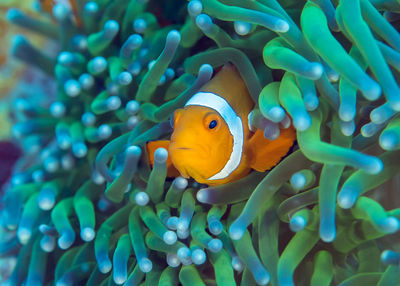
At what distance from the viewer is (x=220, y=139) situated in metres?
0.97

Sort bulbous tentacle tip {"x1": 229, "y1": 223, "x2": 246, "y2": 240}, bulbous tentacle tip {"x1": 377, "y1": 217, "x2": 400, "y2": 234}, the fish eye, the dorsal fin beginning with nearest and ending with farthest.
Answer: bulbous tentacle tip {"x1": 377, "y1": 217, "x2": 400, "y2": 234}
bulbous tentacle tip {"x1": 229, "y1": 223, "x2": 246, "y2": 240}
the fish eye
the dorsal fin

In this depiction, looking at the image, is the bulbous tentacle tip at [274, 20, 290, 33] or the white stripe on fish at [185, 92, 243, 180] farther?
the white stripe on fish at [185, 92, 243, 180]

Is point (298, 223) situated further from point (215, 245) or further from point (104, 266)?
point (104, 266)

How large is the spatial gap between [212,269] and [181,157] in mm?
345

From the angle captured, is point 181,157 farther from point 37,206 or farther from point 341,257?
point 37,206

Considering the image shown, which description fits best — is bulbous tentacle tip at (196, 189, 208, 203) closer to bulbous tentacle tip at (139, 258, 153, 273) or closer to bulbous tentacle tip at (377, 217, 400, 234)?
bulbous tentacle tip at (139, 258, 153, 273)

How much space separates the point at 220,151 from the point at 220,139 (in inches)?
1.1

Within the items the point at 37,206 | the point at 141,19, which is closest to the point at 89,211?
the point at 37,206

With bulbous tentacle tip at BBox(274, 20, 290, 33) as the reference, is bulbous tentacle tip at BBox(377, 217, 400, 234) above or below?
below

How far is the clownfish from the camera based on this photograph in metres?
0.92

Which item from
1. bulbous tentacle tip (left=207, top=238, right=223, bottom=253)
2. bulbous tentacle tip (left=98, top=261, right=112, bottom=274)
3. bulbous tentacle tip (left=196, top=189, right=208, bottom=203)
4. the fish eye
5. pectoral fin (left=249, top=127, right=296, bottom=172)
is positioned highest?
the fish eye

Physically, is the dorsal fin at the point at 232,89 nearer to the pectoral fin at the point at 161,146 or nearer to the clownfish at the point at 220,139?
the clownfish at the point at 220,139

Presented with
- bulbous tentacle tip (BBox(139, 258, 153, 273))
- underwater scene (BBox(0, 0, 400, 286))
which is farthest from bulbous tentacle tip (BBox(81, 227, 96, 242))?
bulbous tentacle tip (BBox(139, 258, 153, 273))

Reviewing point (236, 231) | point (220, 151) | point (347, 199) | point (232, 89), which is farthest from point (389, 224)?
point (232, 89)
